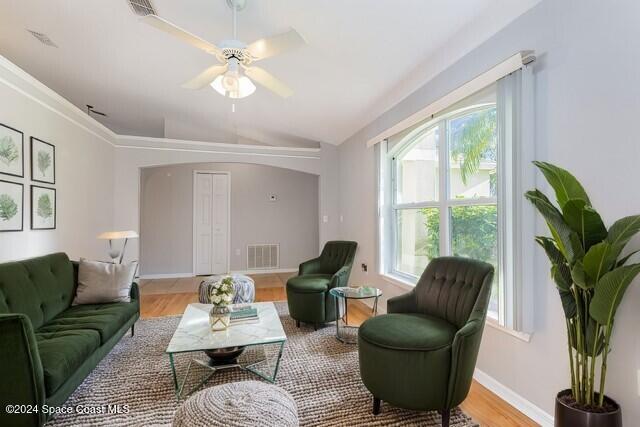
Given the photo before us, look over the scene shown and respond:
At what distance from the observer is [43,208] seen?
3.09 metres

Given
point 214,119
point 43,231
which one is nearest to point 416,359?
point 43,231

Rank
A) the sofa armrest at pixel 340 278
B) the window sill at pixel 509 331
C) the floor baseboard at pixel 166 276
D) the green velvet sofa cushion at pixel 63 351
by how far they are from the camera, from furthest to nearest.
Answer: the floor baseboard at pixel 166 276, the sofa armrest at pixel 340 278, the window sill at pixel 509 331, the green velvet sofa cushion at pixel 63 351

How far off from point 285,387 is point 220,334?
60 cm

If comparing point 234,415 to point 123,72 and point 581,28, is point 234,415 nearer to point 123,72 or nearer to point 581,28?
point 581,28

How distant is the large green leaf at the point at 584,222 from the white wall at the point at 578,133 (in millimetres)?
274

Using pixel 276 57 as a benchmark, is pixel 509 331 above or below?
below

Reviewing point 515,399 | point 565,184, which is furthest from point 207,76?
point 515,399

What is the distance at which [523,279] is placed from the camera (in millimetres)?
1933

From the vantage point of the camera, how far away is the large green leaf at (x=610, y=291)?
1.23 meters

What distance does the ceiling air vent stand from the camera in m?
2.36

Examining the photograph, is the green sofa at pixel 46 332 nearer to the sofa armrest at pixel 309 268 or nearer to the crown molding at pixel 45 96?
the crown molding at pixel 45 96

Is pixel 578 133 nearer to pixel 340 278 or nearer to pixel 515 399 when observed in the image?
pixel 515 399

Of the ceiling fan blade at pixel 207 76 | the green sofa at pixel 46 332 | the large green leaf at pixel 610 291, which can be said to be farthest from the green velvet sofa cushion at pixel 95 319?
the large green leaf at pixel 610 291

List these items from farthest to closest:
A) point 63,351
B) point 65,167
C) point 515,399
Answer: point 65,167
point 515,399
point 63,351
